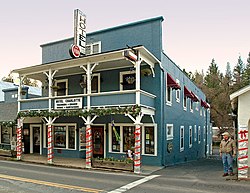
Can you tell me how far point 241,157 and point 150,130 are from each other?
5607 millimetres

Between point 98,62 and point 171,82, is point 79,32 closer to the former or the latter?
point 98,62

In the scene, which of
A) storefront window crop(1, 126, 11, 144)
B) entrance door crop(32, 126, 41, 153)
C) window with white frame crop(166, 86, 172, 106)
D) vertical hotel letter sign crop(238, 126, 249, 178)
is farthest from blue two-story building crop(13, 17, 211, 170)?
vertical hotel letter sign crop(238, 126, 249, 178)

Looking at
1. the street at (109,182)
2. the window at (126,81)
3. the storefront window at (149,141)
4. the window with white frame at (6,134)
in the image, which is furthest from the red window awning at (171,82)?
the window with white frame at (6,134)

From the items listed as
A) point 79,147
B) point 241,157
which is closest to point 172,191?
point 241,157

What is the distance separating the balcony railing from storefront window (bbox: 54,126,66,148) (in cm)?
280

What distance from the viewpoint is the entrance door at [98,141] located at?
16.8 metres

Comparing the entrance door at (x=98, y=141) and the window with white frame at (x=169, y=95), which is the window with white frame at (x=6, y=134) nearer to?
the entrance door at (x=98, y=141)

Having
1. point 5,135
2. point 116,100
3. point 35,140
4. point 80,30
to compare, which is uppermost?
point 80,30

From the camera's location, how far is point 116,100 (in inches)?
531

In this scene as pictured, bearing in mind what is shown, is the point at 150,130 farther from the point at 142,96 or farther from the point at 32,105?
the point at 32,105

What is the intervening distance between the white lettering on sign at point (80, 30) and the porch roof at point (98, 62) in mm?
1577

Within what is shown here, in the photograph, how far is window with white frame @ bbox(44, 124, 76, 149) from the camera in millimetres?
17903

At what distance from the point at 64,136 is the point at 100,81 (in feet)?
16.1

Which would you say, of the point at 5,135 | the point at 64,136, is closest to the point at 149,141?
the point at 64,136
